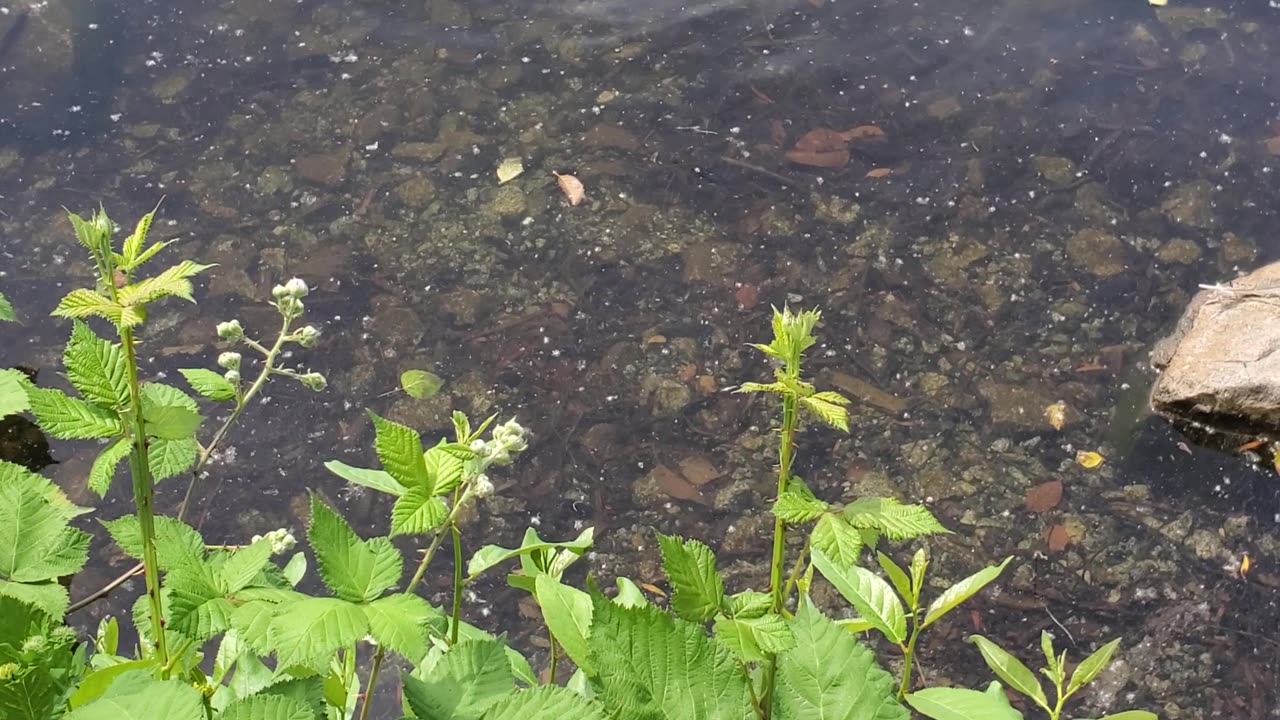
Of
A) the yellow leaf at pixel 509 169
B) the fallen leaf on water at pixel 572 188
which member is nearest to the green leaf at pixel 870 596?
the fallen leaf on water at pixel 572 188

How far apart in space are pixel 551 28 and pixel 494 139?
0.73m

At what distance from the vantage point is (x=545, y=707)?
81 cm

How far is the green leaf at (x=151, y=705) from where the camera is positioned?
747mm

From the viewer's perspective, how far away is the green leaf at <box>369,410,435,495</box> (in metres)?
0.93

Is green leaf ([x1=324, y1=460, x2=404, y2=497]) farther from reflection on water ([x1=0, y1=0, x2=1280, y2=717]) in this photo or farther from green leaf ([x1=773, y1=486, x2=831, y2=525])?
reflection on water ([x1=0, y1=0, x2=1280, y2=717])

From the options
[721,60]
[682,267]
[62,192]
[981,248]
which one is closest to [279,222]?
[62,192]

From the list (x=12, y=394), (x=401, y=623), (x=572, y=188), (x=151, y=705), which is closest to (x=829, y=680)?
(x=401, y=623)

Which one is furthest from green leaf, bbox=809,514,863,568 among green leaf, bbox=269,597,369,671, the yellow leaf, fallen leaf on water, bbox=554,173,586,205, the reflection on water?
the yellow leaf

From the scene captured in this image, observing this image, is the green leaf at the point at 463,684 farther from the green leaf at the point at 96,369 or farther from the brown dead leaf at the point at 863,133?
the brown dead leaf at the point at 863,133

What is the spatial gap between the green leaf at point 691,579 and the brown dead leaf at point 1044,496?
2.32 m

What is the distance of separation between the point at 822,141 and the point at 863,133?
6.5 inches

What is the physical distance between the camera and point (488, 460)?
975 millimetres

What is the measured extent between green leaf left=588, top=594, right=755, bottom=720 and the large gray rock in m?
2.78

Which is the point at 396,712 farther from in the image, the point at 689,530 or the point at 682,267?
the point at 682,267
